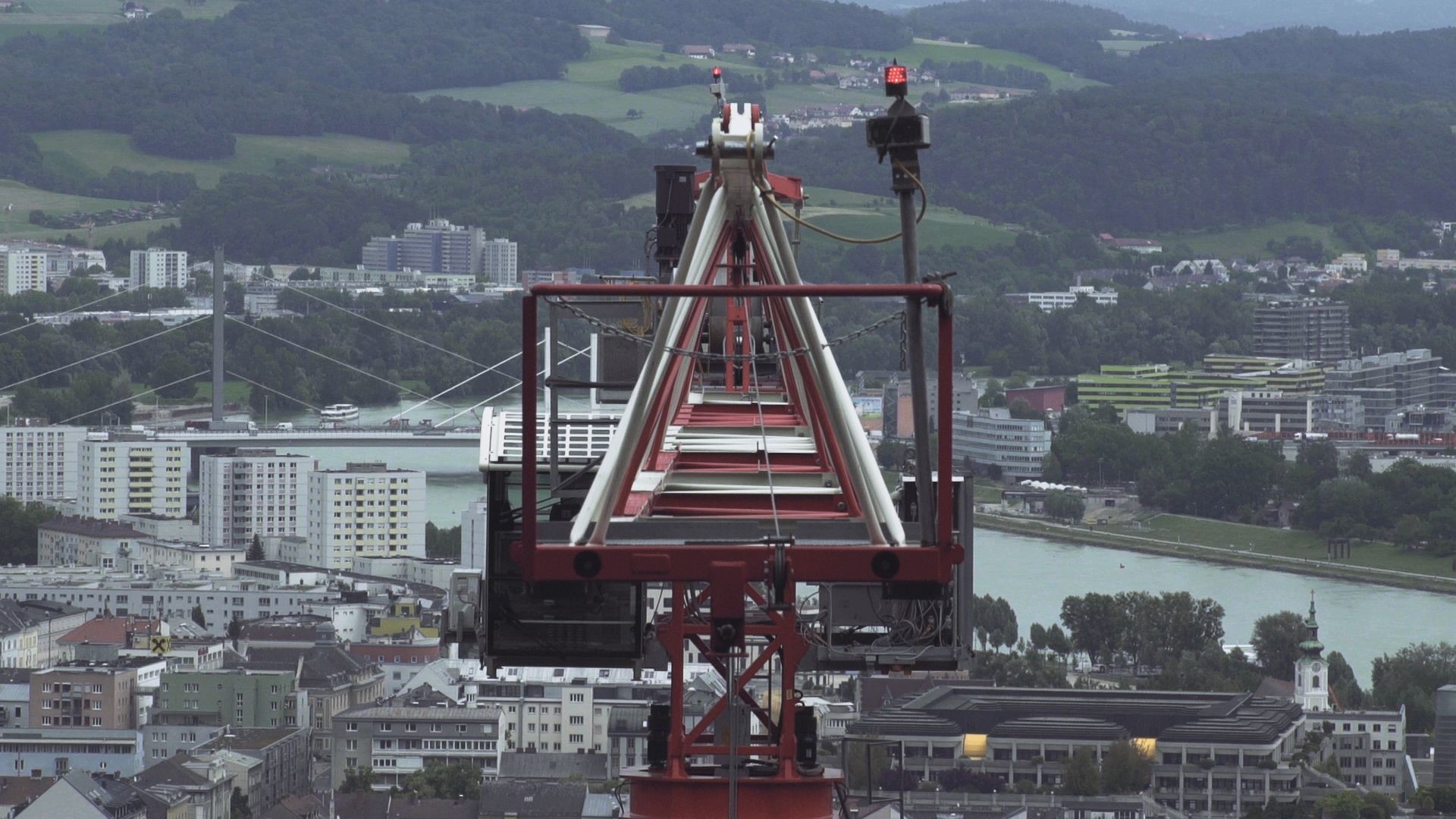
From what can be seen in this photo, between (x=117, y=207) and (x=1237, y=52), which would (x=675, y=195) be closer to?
(x=117, y=207)

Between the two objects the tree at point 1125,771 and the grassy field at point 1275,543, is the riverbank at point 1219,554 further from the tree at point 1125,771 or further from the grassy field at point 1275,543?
the tree at point 1125,771

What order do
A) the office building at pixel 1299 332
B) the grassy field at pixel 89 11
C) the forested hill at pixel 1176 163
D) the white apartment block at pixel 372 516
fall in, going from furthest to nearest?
the grassy field at pixel 89 11
the forested hill at pixel 1176 163
the office building at pixel 1299 332
the white apartment block at pixel 372 516

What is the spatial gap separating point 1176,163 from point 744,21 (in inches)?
837

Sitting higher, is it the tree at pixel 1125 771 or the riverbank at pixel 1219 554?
the riverbank at pixel 1219 554

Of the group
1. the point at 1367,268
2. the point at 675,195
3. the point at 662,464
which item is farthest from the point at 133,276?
the point at 662,464

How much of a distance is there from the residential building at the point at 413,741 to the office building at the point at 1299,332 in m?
34.1

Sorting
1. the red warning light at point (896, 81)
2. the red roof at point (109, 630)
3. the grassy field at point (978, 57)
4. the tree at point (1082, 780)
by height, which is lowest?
the tree at point (1082, 780)

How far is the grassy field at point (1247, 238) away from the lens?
62938mm

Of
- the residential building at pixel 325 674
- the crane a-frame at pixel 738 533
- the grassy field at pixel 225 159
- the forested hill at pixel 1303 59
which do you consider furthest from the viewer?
the forested hill at pixel 1303 59

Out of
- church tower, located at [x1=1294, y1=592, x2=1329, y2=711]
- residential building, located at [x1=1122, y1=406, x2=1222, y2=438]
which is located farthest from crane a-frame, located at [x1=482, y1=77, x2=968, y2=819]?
residential building, located at [x1=1122, y1=406, x2=1222, y2=438]

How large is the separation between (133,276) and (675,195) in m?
48.7

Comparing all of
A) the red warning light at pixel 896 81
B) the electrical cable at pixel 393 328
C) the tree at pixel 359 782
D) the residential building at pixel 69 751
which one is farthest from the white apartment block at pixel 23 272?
the red warning light at pixel 896 81

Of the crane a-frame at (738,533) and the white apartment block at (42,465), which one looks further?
the white apartment block at (42,465)

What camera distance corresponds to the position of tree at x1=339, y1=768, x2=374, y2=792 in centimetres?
1702
